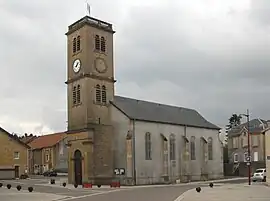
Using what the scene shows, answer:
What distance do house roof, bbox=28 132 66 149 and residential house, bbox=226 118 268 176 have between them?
1467 inches

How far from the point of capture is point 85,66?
60.6 metres

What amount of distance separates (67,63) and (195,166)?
25.5 m

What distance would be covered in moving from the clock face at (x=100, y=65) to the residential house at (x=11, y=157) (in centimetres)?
2923

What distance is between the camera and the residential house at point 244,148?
293 feet

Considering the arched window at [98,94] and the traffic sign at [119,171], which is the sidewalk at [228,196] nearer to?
the traffic sign at [119,171]

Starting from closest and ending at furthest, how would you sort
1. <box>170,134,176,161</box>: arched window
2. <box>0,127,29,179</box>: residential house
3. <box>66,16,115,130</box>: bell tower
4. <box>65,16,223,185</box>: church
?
<box>65,16,223,185</box>: church < <box>66,16,115,130</box>: bell tower < <box>170,134,176,161</box>: arched window < <box>0,127,29,179</box>: residential house

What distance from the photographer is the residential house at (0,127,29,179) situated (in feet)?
263

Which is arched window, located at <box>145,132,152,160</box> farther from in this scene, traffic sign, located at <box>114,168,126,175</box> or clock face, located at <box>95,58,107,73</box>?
clock face, located at <box>95,58,107,73</box>

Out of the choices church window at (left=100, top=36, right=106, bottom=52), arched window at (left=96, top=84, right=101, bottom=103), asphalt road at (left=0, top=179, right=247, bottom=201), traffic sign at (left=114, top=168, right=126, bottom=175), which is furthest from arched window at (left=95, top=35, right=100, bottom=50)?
asphalt road at (left=0, top=179, right=247, bottom=201)

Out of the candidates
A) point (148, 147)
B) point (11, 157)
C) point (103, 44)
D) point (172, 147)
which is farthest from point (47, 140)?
point (103, 44)

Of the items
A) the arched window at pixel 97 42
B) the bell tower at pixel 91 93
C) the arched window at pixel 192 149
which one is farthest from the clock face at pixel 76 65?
the arched window at pixel 192 149

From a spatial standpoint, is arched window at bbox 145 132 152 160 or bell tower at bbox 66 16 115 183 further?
arched window at bbox 145 132 152 160

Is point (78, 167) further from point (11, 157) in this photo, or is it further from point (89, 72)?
point (11, 157)

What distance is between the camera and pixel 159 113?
228 feet
